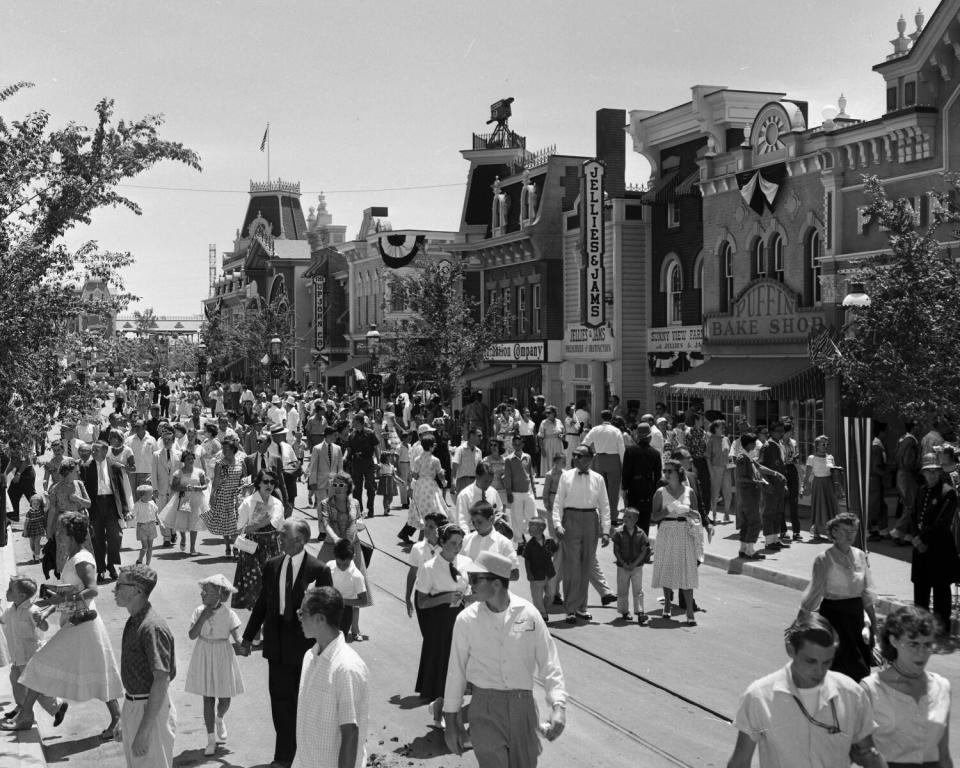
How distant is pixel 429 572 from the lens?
9.48 meters

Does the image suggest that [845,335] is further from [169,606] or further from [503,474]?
[169,606]

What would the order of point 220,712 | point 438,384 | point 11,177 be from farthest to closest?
point 438,384, point 11,177, point 220,712

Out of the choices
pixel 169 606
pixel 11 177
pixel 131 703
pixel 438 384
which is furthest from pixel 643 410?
pixel 131 703

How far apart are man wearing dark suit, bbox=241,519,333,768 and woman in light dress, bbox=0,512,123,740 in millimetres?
1061

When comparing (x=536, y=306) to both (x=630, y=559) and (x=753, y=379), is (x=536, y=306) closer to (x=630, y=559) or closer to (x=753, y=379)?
(x=753, y=379)

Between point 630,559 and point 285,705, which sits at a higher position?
point 630,559

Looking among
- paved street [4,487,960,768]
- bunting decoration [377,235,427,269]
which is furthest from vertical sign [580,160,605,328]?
paved street [4,487,960,768]

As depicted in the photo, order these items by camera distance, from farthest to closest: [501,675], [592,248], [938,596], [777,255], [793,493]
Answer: [592,248]
[777,255]
[793,493]
[938,596]
[501,675]

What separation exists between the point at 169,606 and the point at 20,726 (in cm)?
485

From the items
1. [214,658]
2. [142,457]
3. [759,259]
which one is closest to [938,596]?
[214,658]

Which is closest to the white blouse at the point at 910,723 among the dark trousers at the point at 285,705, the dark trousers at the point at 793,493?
the dark trousers at the point at 285,705

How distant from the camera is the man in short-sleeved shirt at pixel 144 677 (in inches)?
279

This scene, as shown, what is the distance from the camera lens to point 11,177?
1048 cm

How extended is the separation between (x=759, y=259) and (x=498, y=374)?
51.1 feet
